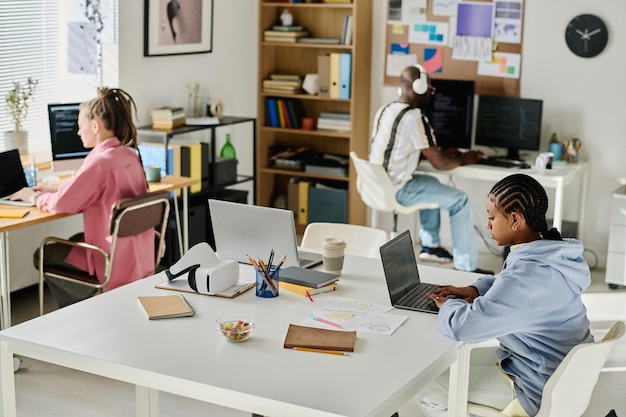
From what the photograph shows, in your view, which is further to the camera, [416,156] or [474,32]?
[474,32]

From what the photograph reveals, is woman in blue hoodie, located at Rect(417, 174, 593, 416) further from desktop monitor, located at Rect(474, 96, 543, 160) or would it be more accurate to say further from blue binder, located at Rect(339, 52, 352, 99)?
blue binder, located at Rect(339, 52, 352, 99)

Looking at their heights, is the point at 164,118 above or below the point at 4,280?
above

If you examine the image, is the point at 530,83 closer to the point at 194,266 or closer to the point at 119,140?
the point at 119,140

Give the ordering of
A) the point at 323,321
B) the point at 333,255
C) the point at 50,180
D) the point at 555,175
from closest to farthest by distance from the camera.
Answer: the point at 323,321
the point at 333,255
the point at 50,180
the point at 555,175

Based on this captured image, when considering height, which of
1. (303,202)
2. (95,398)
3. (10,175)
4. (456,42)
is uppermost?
(456,42)

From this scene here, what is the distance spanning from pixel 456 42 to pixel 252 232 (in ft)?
11.7

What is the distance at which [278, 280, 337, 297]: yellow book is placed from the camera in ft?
9.40

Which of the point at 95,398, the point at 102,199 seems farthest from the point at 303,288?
the point at 102,199

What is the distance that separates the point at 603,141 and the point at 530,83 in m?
0.61

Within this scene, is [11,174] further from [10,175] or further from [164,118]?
[164,118]

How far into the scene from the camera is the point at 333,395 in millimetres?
2107

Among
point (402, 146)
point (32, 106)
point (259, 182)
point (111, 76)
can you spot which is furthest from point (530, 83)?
point (32, 106)

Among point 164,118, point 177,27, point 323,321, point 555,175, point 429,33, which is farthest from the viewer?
point 429,33

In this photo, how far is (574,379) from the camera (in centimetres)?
238
